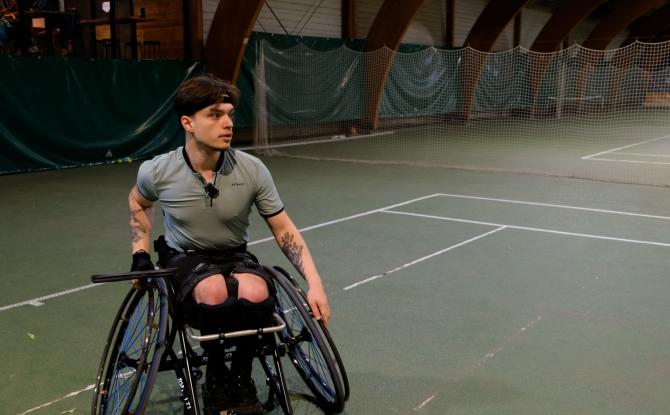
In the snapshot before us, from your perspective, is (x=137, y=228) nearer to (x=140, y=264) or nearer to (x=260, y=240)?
(x=140, y=264)

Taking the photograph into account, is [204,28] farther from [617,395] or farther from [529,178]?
[617,395]

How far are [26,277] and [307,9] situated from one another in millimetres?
11524

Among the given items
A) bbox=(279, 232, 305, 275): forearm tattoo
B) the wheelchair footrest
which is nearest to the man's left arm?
bbox=(279, 232, 305, 275): forearm tattoo

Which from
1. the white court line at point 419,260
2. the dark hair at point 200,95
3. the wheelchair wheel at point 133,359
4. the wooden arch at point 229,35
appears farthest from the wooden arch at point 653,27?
the wheelchair wheel at point 133,359

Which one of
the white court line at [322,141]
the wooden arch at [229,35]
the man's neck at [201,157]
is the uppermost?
the wooden arch at [229,35]

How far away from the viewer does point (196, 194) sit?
7.45 ft

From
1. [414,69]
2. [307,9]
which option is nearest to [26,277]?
[307,9]

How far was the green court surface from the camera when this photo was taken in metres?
2.85

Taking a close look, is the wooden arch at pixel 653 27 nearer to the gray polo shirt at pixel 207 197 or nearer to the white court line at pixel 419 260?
the white court line at pixel 419 260

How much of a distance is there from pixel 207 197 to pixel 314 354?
71cm

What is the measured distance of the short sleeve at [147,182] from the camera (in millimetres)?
2324

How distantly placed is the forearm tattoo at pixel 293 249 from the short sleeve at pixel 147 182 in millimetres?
487

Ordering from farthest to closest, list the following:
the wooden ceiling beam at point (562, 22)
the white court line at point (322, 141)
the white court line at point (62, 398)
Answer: the wooden ceiling beam at point (562, 22)
the white court line at point (322, 141)
the white court line at point (62, 398)

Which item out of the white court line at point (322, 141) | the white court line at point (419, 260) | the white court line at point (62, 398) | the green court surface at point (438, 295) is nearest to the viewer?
the white court line at point (62, 398)
